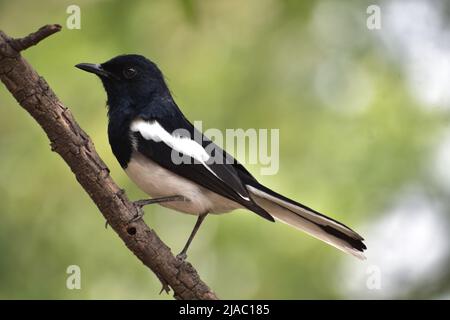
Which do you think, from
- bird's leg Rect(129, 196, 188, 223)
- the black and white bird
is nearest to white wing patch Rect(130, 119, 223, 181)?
the black and white bird

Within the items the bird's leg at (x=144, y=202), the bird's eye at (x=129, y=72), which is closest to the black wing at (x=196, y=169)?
the bird's leg at (x=144, y=202)

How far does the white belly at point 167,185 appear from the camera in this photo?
4848 mm

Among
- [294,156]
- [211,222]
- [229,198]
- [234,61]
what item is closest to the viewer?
[229,198]

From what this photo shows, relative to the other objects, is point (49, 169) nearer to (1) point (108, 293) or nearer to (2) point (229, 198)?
(1) point (108, 293)

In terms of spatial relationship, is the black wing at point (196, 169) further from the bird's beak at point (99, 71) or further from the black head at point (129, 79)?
the bird's beak at point (99, 71)

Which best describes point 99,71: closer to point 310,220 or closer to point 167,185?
point 167,185

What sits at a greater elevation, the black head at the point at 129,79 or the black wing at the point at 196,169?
the black head at the point at 129,79

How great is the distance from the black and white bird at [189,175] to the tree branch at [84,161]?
51 centimetres

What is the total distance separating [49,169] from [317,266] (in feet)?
7.94

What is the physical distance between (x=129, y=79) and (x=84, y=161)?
1.47m

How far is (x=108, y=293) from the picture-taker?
605 cm

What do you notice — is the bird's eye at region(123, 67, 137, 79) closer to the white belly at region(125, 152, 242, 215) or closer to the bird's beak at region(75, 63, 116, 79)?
→ the bird's beak at region(75, 63, 116, 79)

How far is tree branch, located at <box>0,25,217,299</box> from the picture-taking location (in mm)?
3719
